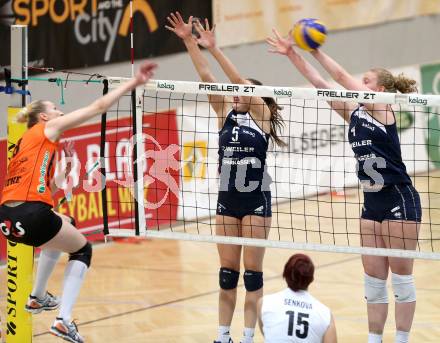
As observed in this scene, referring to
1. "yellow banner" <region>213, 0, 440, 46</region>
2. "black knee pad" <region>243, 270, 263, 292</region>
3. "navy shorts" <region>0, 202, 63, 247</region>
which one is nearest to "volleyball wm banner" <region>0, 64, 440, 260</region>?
"yellow banner" <region>213, 0, 440, 46</region>

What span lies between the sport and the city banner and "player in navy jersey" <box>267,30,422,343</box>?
5.31m

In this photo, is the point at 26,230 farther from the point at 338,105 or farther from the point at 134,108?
the point at 338,105

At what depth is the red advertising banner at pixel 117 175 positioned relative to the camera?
13.3m

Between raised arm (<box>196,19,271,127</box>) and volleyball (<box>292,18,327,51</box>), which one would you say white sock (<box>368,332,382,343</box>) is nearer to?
raised arm (<box>196,19,271,127</box>)

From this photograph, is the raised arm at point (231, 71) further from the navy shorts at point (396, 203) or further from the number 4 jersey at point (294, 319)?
the number 4 jersey at point (294, 319)

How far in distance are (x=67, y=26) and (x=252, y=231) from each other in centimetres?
563

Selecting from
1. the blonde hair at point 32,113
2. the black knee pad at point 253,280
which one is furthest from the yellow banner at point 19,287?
the black knee pad at point 253,280

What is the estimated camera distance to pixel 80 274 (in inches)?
326

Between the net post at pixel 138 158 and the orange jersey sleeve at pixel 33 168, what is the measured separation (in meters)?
0.99

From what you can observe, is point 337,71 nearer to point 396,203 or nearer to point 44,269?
point 396,203

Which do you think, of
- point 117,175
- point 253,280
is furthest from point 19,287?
point 117,175

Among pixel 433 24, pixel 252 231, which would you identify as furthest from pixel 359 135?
pixel 433 24

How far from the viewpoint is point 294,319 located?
6.69 m

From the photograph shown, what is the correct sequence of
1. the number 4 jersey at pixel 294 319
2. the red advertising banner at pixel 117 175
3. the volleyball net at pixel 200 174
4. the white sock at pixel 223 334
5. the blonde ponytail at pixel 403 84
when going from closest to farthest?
the number 4 jersey at pixel 294 319 < the blonde ponytail at pixel 403 84 < the white sock at pixel 223 334 < the volleyball net at pixel 200 174 < the red advertising banner at pixel 117 175
